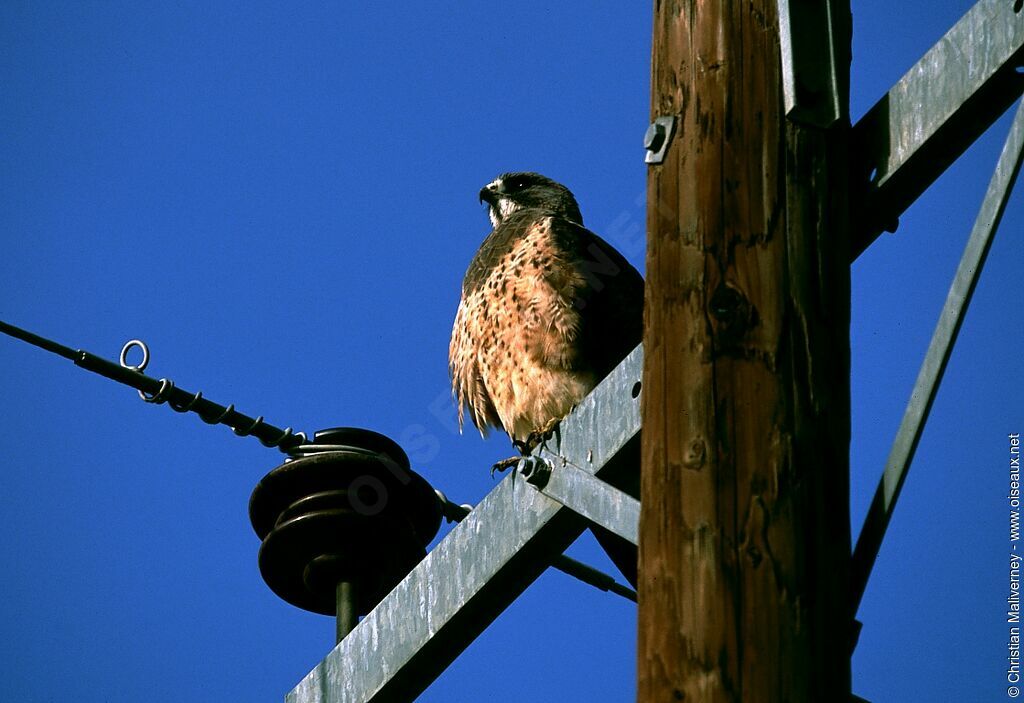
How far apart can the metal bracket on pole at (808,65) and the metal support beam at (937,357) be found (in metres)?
0.30

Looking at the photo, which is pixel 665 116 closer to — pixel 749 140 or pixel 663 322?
pixel 749 140

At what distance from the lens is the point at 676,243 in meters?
2.54

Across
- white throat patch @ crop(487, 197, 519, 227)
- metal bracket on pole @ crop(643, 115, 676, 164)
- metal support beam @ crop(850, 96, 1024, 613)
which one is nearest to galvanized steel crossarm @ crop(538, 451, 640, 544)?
metal support beam @ crop(850, 96, 1024, 613)

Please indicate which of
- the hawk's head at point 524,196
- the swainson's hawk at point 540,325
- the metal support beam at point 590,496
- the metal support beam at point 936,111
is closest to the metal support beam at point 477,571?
the metal support beam at point 590,496

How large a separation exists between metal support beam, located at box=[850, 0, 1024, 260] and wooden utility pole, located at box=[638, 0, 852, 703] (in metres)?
0.09

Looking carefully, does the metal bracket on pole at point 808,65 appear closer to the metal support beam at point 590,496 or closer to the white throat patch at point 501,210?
the metal support beam at point 590,496

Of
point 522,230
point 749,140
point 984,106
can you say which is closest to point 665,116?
point 749,140

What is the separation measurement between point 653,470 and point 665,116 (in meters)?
0.67

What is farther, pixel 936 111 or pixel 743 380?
pixel 936 111

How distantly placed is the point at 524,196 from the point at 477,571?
16.3 feet

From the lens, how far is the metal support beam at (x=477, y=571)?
298cm

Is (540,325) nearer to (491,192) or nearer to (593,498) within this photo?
(491,192)

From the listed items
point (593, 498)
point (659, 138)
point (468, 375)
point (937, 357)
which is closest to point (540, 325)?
point (468, 375)

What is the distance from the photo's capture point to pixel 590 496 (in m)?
2.87
